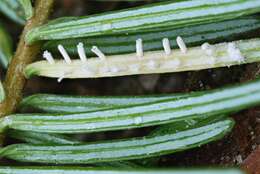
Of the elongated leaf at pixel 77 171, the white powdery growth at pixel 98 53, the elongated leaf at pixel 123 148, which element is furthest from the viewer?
the white powdery growth at pixel 98 53

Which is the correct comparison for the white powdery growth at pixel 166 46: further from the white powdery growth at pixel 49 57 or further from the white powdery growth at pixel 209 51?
the white powdery growth at pixel 49 57

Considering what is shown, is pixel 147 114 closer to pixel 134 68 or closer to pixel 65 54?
pixel 134 68

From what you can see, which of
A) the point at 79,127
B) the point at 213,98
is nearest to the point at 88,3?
the point at 79,127

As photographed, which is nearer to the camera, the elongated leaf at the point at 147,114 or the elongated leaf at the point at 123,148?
the elongated leaf at the point at 147,114

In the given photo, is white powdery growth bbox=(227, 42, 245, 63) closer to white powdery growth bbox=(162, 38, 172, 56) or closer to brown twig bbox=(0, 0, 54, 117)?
white powdery growth bbox=(162, 38, 172, 56)

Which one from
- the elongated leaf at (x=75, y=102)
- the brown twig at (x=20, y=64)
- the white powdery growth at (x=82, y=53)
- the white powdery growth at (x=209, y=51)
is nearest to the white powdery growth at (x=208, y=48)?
the white powdery growth at (x=209, y=51)

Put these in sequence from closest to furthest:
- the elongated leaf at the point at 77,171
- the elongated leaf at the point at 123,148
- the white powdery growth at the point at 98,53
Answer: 1. the elongated leaf at the point at 77,171
2. the elongated leaf at the point at 123,148
3. the white powdery growth at the point at 98,53

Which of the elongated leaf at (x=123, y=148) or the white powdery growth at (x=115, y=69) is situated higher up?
the white powdery growth at (x=115, y=69)
